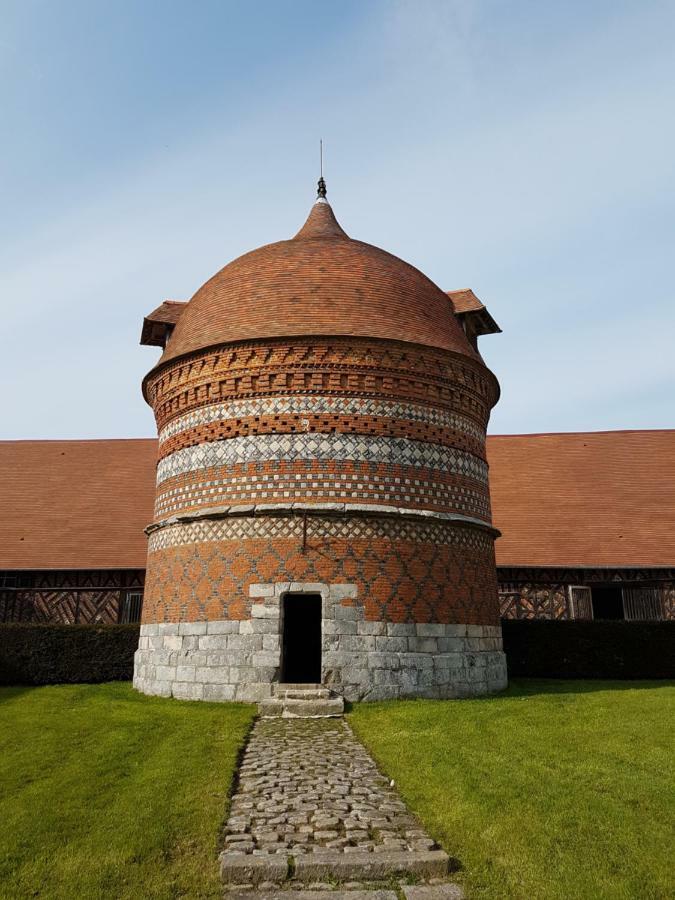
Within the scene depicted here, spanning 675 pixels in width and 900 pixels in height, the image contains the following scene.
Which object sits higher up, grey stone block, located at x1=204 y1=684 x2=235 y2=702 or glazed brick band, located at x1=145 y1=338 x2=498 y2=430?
glazed brick band, located at x1=145 y1=338 x2=498 y2=430

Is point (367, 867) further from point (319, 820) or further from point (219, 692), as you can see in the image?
point (219, 692)

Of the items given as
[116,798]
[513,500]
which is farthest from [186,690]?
[513,500]

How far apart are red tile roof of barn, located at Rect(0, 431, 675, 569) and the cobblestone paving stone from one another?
11073 millimetres

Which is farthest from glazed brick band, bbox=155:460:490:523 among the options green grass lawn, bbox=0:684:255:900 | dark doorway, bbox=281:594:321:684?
dark doorway, bbox=281:594:321:684

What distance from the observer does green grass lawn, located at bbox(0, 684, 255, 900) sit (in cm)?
450

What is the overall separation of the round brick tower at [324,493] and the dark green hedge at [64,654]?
1.96 m

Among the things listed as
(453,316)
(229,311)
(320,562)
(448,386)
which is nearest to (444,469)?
(448,386)

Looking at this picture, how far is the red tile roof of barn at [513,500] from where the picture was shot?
1850 centimetres

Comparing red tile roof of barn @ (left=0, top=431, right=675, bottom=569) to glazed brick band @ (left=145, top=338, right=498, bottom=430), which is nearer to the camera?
glazed brick band @ (left=145, top=338, right=498, bottom=430)

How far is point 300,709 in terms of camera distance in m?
10.2

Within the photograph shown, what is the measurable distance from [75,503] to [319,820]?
17.2 meters

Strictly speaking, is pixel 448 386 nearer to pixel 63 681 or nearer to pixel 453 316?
pixel 453 316

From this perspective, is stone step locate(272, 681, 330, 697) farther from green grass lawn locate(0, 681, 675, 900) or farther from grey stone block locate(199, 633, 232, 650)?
grey stone block locate(199, 633, 232, 650)

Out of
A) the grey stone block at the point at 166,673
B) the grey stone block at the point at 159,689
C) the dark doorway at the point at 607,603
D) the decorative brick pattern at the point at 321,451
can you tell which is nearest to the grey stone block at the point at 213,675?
the grey stone block at the point at 166,673
